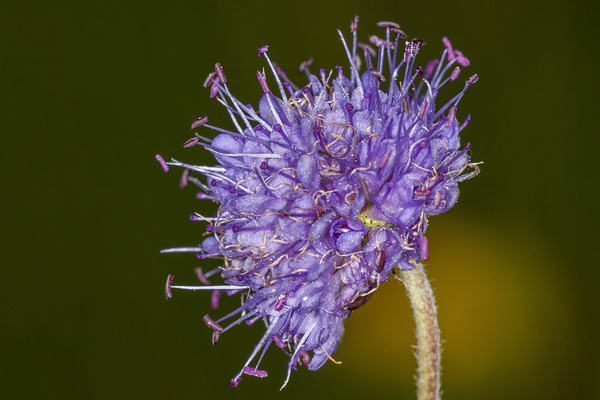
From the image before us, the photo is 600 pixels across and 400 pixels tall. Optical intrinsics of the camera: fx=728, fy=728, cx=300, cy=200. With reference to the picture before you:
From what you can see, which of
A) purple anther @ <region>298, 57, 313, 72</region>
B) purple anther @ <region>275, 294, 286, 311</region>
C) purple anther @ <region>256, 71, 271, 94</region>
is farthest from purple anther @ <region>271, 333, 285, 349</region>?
purple anther @ <region>298, 57, 313, 72</region>

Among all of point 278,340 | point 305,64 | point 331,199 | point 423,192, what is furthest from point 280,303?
point 305,64

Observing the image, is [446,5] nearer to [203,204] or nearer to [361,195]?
[203,204]

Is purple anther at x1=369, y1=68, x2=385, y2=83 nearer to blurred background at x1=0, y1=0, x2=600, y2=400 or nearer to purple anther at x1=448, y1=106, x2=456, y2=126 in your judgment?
purple anther at x1=448, y1=106, x2=456, y2=126

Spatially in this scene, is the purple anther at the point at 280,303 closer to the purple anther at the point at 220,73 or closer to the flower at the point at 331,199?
the flower at the point at 331,199

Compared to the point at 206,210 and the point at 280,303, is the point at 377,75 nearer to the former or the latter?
the point at 280,303

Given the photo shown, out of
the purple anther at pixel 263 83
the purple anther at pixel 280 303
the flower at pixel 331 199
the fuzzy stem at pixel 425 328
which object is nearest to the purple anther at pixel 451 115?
the flower at pixel 331 199

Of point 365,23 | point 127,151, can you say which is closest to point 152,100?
point 127,151
